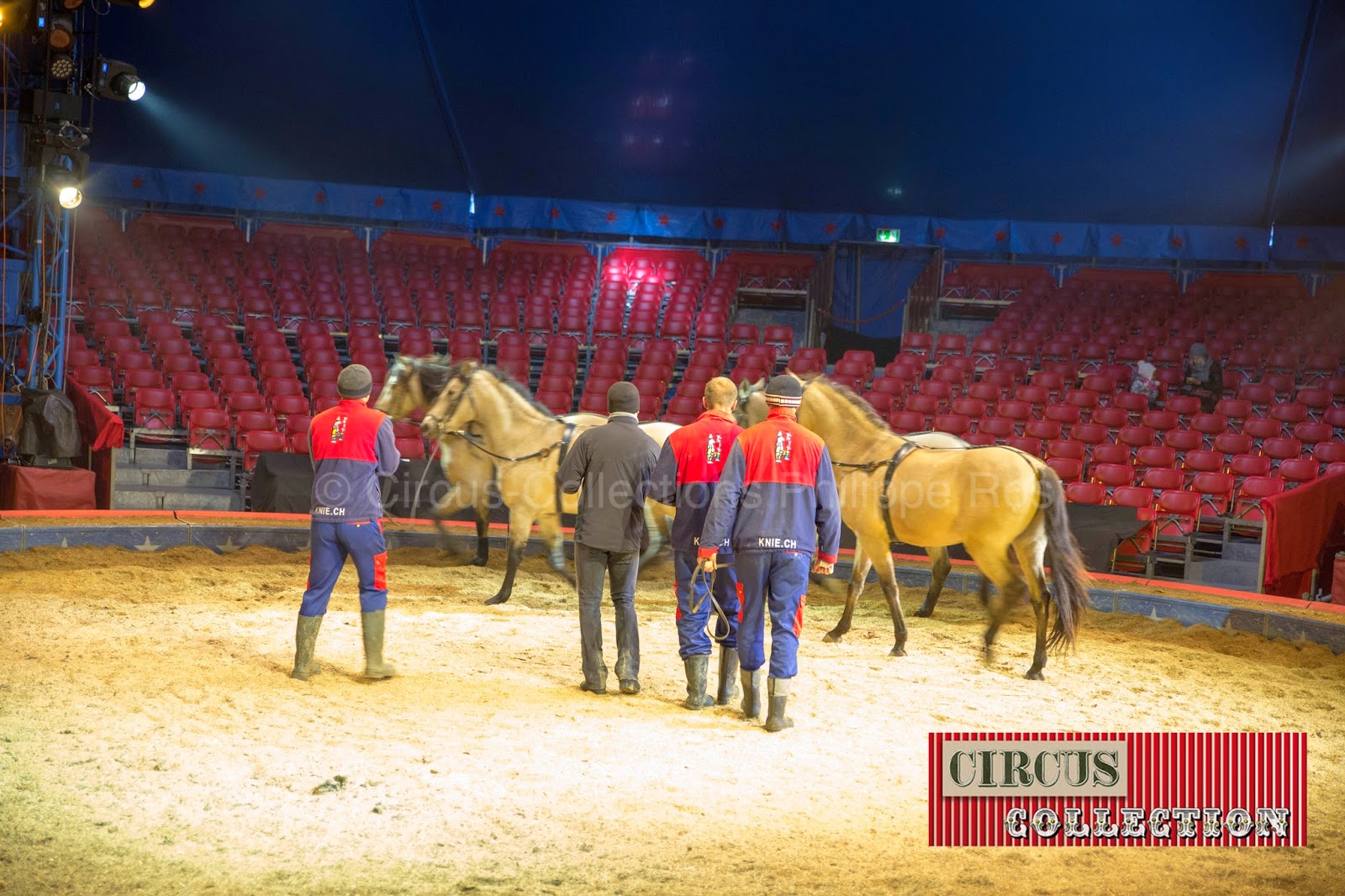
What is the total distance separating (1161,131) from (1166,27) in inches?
89.2

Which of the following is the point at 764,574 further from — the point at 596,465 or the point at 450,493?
the point at 450,493

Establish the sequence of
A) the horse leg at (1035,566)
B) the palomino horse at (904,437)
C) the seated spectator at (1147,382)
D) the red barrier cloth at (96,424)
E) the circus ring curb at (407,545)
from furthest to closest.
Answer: the seated spectator at (1147,382) → the red barrier cloth at (96,424) → the circus ring curb at (407,545) → the palomino horse at (904,437) → the horse leg at (1035,566)

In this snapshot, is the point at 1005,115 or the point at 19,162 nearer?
the point at 19,162

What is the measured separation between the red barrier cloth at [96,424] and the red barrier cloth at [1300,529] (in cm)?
1293

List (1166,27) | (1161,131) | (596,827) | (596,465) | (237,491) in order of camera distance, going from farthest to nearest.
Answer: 1. (1161,131)
2. (1166,27)
3. (237,491)
4. (596,465)
5. (596,827)

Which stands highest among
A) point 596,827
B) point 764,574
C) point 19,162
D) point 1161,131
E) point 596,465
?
point 1161,131

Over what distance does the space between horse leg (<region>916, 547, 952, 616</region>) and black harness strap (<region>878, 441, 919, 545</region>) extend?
1571mm

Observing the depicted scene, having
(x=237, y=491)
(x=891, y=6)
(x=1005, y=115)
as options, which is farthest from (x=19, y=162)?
(x=1005, y=115)

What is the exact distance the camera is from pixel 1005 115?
65.6 feet

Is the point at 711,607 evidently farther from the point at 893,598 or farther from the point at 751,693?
the point at 893,598

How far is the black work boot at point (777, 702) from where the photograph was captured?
510 centimetres

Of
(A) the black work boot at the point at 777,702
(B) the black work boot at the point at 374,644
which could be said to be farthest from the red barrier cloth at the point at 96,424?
(A) the black work boot at the point at 777,702

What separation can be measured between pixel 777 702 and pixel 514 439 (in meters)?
4.24

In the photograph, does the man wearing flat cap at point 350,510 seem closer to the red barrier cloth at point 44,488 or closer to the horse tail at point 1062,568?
the horse tail at point 1062,568
